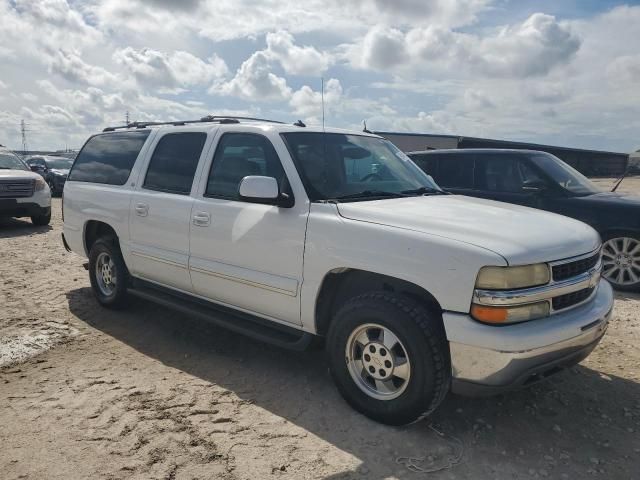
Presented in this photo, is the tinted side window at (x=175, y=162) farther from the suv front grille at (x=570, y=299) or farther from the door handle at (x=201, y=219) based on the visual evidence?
the suv front grille at (x=570, y=299)

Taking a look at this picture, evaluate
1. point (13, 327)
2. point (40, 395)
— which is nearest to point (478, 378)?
point (40, 395)

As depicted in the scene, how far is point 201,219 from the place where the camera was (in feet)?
13.4

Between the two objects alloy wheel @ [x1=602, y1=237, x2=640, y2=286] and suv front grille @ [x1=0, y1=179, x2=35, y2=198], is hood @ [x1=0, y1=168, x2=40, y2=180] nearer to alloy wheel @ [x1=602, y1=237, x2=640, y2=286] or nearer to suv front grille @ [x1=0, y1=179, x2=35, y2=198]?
suv front grille @ [x1=0, y1=179, x2=35, y2=198]

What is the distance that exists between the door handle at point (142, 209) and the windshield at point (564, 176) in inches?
205

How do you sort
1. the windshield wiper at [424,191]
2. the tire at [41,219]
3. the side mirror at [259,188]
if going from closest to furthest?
the side mirror at [259,188] → the windshield wiper at [424,191] → the tire at [41,219]

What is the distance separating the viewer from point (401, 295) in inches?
121

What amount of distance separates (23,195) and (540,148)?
38935mm

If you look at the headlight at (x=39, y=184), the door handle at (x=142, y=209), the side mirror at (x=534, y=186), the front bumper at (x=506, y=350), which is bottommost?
the front bumper at (x=506, y=350)

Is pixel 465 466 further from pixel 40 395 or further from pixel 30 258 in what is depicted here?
pixel 30 258

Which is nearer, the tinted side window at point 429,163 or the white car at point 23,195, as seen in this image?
the tinted side window at point 429,163

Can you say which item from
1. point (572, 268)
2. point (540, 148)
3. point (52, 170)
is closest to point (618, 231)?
point (572, 268)

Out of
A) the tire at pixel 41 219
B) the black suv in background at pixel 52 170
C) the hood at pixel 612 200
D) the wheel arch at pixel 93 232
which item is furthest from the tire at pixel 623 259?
the black suv in background at pixel 52 170

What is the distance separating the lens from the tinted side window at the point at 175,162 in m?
4.36

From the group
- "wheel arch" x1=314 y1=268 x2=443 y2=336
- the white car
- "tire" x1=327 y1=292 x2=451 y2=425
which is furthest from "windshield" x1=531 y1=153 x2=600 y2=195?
the white car
